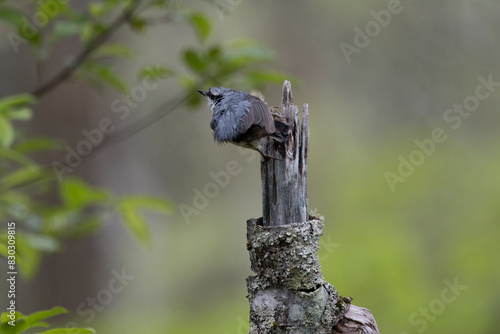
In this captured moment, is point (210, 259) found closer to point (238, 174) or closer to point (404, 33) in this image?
point (238, 174)

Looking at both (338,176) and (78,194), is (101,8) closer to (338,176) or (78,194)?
(78,194)

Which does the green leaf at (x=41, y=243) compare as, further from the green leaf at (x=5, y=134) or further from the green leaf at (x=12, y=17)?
the green leaf at (x=12, y=17)

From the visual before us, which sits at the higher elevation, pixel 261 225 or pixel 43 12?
pixel 43 12

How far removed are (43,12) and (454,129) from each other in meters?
5.85

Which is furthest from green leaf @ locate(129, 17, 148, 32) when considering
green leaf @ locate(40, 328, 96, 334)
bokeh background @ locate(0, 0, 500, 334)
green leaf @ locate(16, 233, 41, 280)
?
bokeh background @ locate(0, 0, 500, 334)

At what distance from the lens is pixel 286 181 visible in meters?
2.06

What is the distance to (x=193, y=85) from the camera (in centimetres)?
293


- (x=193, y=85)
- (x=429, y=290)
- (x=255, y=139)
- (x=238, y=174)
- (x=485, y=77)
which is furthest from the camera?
(x=238, y=174)

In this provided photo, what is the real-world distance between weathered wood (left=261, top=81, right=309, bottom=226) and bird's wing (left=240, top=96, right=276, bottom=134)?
7cm

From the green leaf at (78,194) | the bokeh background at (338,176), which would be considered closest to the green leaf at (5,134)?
the green leaf at (78,194)

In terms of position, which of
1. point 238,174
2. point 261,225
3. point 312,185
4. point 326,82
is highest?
point 326,82

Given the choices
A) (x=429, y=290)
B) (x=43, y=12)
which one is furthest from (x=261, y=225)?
(x=429, y=290)

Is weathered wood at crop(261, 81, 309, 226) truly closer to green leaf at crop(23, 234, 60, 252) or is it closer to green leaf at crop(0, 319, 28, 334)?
green leaf at crop(0, 319, 28, 334)

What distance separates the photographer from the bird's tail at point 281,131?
83.5 inches
